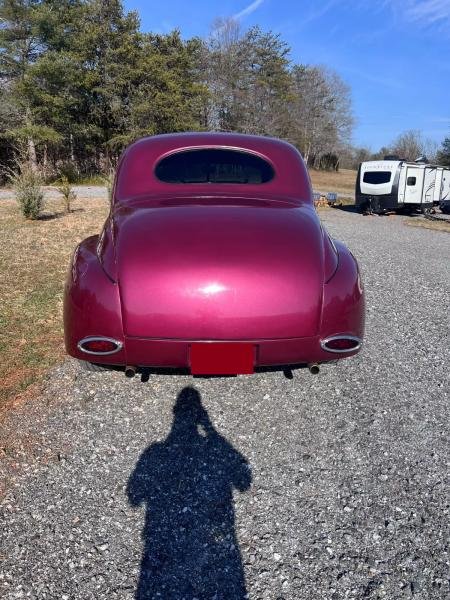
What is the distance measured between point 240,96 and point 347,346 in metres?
40.4

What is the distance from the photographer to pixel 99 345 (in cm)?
235

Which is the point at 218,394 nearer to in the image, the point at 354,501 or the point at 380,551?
the point at 354,501

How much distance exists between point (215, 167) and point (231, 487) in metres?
2.25

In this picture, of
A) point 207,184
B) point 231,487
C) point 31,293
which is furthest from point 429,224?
point 231,487

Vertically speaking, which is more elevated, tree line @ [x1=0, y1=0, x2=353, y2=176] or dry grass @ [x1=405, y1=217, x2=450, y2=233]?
tree line @ [x1=0, y1=0, x2=353, y2=176]

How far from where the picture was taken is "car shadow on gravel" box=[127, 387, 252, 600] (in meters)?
1.69

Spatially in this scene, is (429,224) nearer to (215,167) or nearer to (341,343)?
(215,167)

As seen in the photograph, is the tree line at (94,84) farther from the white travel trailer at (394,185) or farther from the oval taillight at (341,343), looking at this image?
the oval taillight at (341,343)

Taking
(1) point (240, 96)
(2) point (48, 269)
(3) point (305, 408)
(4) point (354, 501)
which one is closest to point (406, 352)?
(3) point (305, 408)

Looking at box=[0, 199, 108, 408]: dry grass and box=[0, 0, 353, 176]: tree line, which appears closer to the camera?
box=[0, 199, 108, 408]: dry grass

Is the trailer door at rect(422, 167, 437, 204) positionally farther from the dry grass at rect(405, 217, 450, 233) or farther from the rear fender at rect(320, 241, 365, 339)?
the rear fender at rect(320, 241, 365, 339)

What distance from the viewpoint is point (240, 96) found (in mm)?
38625

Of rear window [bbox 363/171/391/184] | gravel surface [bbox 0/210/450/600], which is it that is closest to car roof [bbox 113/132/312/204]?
gravel surface [bbox 0/210/450/600]

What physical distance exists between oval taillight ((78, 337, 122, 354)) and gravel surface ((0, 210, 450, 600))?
558 mm
